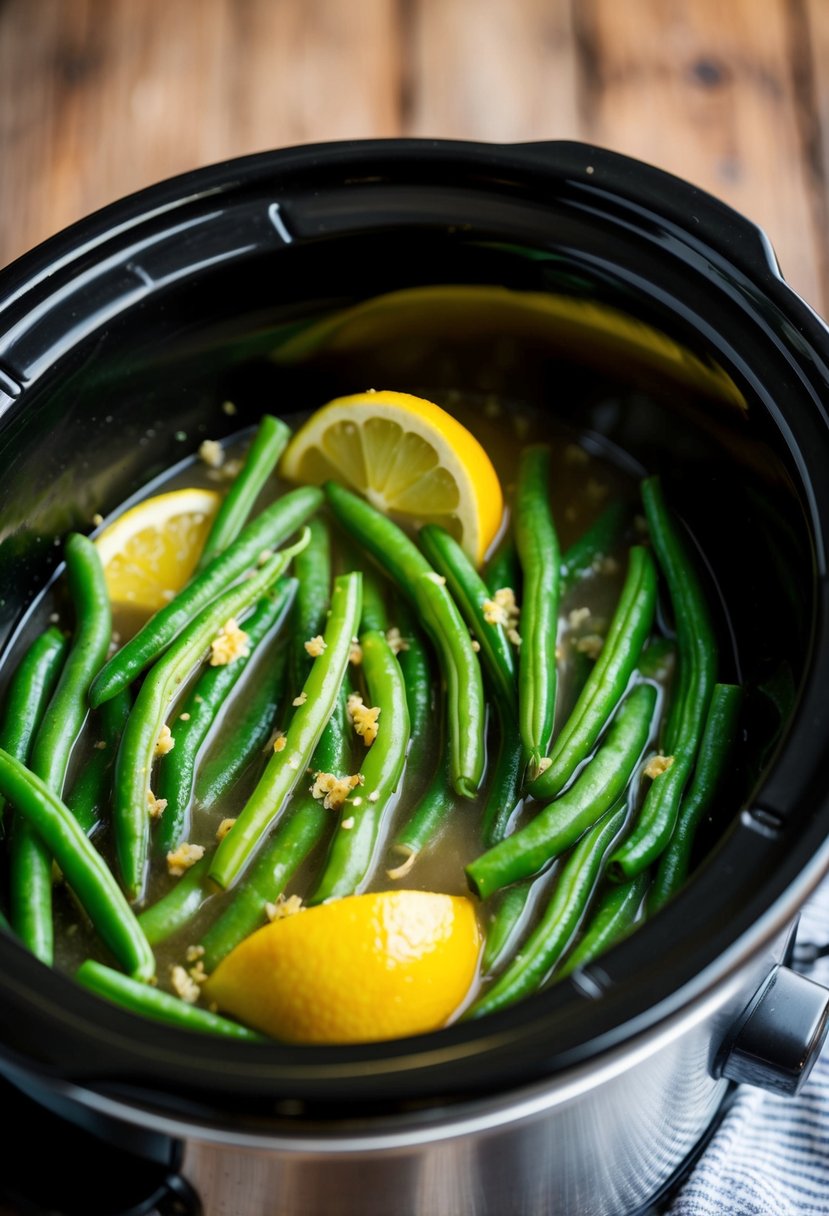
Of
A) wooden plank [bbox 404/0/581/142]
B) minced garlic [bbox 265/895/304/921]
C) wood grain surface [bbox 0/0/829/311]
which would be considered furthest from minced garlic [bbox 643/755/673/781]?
wooden plank [bbox 404/0/581/142]

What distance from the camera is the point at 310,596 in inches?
78.2

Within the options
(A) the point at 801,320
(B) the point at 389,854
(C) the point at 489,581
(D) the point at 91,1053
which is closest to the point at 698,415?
(A) the point at 801,320

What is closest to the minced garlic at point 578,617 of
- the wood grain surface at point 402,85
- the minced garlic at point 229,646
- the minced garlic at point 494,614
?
the minced garlic at point 494,614

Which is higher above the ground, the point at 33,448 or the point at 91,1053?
the point at 33,448

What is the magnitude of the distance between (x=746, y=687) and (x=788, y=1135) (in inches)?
26.4

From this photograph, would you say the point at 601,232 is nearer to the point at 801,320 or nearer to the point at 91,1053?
the point at 801,320

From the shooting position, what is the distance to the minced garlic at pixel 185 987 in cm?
156

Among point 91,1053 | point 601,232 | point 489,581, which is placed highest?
point 601,232

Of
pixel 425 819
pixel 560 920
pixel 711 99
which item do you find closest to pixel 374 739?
pixel 425 819

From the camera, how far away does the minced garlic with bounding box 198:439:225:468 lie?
7.25ft

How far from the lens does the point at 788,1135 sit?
→ 1.93 meters

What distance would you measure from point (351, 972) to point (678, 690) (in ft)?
2.24

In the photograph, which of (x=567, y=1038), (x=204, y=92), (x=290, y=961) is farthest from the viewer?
(x=204, y=92)

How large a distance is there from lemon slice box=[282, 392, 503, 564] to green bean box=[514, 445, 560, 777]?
0.06m
